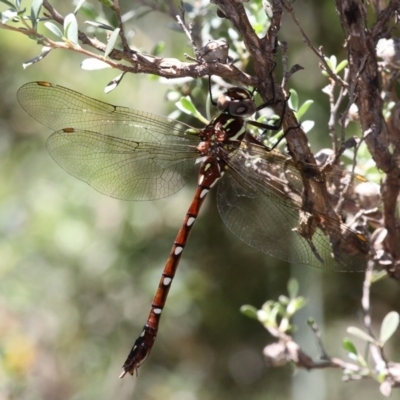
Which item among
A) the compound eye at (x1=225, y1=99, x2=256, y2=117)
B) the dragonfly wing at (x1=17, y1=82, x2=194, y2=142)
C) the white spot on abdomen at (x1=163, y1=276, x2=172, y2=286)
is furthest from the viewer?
the white spot on abdomen at (x1=163, y1=276, x2=172, y2=286)

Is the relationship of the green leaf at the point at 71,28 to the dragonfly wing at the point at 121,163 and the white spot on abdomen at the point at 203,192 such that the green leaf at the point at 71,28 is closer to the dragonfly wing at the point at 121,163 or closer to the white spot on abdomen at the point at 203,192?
the dragonfly wing at the point at 121,163

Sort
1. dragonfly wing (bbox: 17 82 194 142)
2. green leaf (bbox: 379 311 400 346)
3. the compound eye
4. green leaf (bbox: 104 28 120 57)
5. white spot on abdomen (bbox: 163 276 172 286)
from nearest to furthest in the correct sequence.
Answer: green leaf (bbox: 104 28 120 57), the compound eye, green leaf (bbox: 379 311 400 346), dragonfly wing (bbox: 17 82 194 142), white spot on abdomen (bbox: 163 276 172 286)

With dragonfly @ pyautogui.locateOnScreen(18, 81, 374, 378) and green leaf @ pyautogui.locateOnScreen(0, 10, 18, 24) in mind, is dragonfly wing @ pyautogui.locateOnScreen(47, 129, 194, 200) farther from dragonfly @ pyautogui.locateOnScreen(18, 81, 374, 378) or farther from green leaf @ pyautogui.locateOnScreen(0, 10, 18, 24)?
green leaf @ pyautogui.locateOnScreen(0, 10, 18, 24)

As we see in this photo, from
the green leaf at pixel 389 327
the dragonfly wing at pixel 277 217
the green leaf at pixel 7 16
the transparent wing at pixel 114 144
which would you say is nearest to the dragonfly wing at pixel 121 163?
the transparent wing at pixel 114 144

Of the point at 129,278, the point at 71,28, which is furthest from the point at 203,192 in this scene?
the point at 129,278

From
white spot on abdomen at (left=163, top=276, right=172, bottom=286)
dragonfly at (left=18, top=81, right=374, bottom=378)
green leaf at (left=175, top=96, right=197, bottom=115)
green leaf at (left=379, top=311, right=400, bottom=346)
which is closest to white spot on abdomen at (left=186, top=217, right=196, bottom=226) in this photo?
dragonfly at (left=18, top=81, right=374, bottom=378)

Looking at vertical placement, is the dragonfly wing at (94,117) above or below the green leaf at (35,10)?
below

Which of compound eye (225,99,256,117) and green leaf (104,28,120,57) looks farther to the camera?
compound eye (225,99,256,117)
